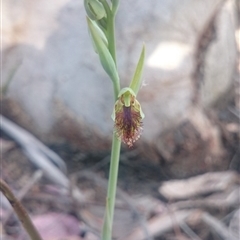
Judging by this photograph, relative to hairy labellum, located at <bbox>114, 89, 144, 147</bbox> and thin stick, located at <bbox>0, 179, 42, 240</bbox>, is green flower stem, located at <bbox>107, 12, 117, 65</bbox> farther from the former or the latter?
thin stick, located at <bbox>0, 179, 42, 240</bbox>

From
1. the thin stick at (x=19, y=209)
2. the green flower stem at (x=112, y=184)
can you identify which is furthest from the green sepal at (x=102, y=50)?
the thin stick at (x=19, y=209)

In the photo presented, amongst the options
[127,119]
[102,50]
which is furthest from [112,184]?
[102,50]

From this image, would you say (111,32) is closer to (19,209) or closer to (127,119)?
(127,119)

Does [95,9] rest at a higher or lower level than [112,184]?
higher

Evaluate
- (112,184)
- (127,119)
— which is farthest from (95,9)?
(112,184)

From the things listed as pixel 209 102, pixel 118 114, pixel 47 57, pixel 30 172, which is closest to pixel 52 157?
pixel 30 172

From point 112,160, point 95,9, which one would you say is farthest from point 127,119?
point 95,9

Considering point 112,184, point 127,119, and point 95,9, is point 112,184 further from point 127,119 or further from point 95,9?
point 95,9

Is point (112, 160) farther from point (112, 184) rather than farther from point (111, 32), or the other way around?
point (111, 32)

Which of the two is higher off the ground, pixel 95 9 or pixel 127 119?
pixel 95 9

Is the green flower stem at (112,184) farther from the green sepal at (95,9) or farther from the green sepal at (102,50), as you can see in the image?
the green sepal at (95,9)
